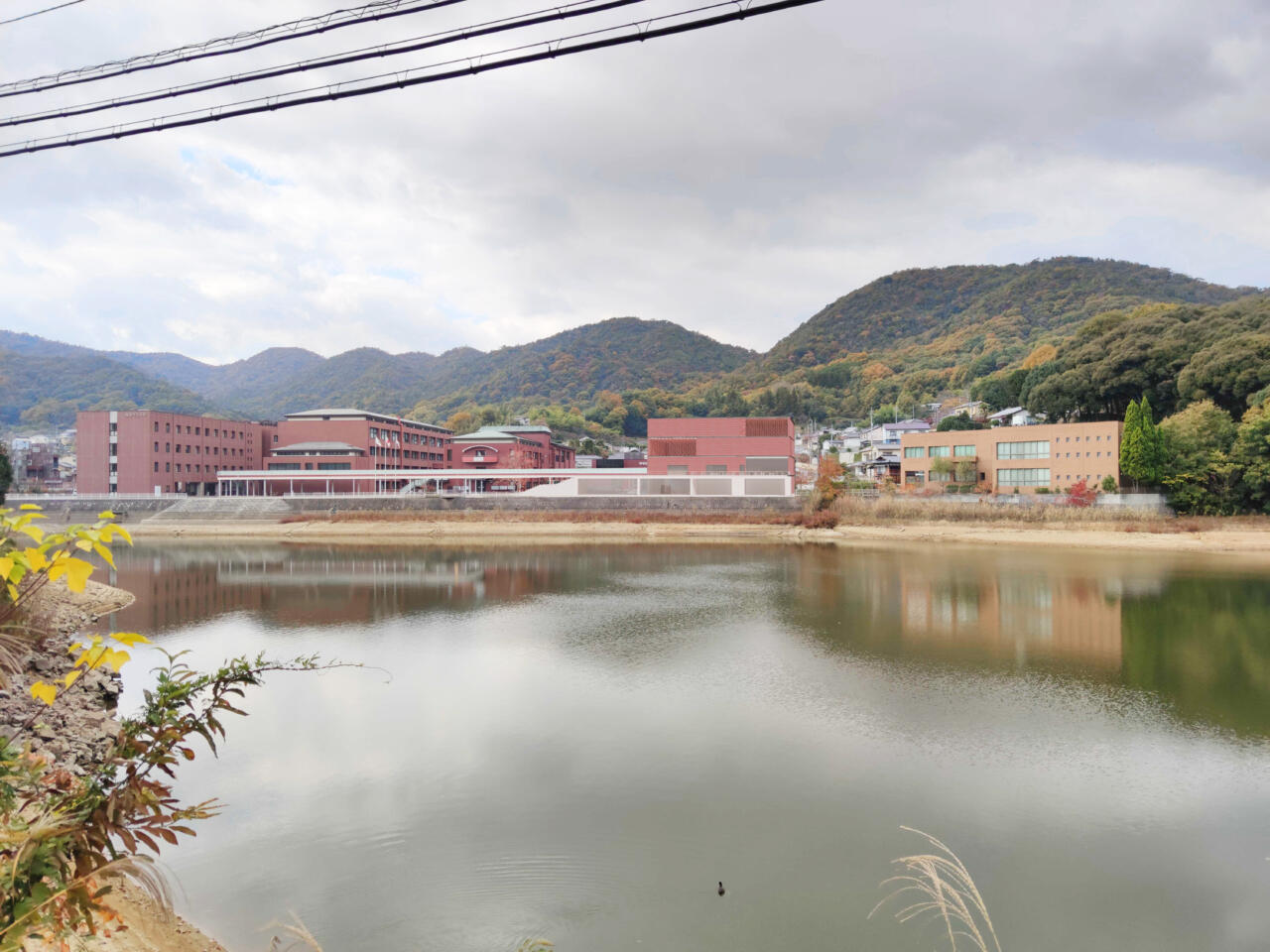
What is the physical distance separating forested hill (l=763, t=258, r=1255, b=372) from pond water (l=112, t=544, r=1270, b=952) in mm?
85824

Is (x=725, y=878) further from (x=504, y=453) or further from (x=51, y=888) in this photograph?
(x=504, y=453)

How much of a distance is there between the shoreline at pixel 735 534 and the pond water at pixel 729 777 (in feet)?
54.8

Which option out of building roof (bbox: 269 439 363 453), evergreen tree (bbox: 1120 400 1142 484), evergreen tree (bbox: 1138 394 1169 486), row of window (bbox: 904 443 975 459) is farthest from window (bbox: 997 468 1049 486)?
building roof (bbox: 269 439 363 453)

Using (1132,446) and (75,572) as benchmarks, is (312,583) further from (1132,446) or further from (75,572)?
(1132,446)

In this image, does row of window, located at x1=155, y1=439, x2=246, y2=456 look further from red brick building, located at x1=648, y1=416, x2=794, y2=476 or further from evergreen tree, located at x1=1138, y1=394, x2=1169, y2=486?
evergreen tree, located at x1=1138, y1=394, x2=1169, y2=486

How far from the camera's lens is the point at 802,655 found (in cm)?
1303

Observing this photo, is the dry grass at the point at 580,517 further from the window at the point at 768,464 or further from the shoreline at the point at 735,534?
the window at the point at 768,464

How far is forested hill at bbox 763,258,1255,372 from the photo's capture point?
91.6 meters

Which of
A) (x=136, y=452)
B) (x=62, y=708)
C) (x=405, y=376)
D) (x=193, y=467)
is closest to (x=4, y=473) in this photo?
(x=136, y=452)

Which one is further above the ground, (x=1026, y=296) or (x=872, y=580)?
(x=1026, y=296)

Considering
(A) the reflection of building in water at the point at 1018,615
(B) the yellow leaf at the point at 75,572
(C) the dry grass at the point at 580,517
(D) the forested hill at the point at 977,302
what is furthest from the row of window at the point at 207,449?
(D) the forested hill at the point at 977,302

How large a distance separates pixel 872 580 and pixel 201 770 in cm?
1899

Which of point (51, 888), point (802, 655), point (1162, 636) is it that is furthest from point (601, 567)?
point (51, 888)

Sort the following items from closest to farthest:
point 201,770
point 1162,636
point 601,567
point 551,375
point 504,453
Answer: point 201,770
point 1162,636
point 601,567
point 504,453
point 551,375
